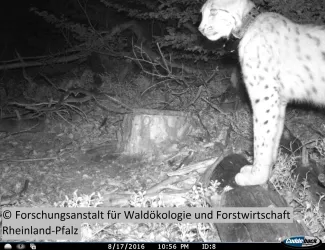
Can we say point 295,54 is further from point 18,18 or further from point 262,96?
point 18,18

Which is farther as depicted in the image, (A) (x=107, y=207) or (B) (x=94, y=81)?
(B) (x=94, y=81)

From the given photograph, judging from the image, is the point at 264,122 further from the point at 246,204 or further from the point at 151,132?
the point at 151,132

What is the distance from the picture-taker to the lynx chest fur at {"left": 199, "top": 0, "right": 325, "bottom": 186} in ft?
11.4

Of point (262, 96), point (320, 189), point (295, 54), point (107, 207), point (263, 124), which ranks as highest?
point (295, 54)

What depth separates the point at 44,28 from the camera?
35.2 feet

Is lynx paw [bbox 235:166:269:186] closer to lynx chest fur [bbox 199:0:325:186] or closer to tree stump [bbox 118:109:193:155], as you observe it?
lynx chest fur [bbox 199:0:325:186]

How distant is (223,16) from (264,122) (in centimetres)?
129

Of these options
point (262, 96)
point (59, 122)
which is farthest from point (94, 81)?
point (262, 96)

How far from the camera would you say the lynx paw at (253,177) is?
11.1 feet

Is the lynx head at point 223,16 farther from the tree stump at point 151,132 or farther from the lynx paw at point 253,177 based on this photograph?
the tree stump at point 151,132

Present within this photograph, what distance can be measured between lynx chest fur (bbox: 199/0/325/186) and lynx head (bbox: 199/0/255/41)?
11mm

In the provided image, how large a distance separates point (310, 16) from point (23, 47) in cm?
1062
